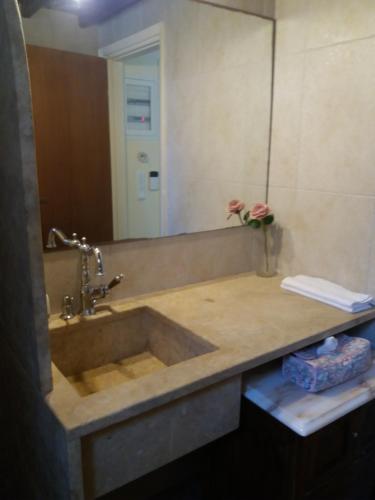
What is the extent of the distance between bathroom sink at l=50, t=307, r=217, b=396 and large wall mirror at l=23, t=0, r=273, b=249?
0.97 feet

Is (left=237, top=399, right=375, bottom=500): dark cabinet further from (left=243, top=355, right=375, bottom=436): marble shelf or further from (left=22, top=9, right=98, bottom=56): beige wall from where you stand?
(left=22, top=9, right=98, bottom=56): beige wall

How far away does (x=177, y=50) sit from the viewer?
4.91 ft

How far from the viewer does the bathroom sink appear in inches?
49.0

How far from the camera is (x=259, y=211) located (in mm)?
1661

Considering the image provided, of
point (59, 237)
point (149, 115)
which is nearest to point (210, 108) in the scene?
point (149, 115)

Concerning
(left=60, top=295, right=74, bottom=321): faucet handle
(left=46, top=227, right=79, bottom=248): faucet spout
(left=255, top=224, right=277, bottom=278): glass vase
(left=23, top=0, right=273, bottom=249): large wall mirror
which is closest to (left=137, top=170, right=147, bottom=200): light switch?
(left=23, top=0, right=273, bottom=249): large wall mirror

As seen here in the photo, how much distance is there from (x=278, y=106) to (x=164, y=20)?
21.5 inches

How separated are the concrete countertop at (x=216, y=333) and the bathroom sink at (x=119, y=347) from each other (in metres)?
0.03

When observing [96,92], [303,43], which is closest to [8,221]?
[96,92]

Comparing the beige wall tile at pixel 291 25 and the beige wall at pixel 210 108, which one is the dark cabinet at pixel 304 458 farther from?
the beige wall tile at pixel 291 25

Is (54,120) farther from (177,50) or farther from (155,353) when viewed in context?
(155,353)

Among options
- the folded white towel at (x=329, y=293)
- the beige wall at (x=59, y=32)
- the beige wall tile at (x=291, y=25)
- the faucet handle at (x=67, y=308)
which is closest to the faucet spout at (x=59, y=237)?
the faucet handle at (x=67, y=308)

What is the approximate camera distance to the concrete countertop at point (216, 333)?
86cm

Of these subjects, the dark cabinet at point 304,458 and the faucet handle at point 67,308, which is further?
the faucet handle at point 67,308
